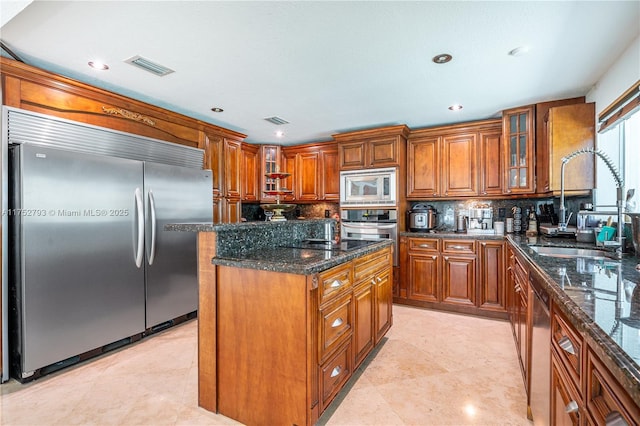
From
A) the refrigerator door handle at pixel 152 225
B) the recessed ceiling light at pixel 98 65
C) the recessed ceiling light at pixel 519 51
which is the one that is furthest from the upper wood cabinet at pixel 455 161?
the recessed ceiling light at pixel 98 65

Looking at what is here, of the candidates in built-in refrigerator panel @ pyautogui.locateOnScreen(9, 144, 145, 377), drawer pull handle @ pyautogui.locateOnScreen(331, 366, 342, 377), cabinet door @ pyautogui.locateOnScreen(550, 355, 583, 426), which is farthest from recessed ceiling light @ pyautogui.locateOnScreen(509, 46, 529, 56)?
built-in refrigerator panel @ pyautogui.locateOnScreen(9, 144, 145, 377)

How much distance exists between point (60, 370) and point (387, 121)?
13.1 feet

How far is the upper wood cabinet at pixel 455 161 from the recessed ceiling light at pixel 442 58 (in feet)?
5.60

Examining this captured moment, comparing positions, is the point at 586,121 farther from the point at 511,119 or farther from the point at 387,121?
the point at 387,121

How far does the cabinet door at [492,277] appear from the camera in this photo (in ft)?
11.2

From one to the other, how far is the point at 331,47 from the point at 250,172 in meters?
3.08

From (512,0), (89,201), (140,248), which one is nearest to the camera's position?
(512,0)

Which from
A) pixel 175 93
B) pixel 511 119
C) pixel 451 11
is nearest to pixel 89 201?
pixel 175 93

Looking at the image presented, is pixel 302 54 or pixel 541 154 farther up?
pixel 302 54

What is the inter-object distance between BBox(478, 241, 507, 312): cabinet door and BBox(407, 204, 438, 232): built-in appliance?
67 cm

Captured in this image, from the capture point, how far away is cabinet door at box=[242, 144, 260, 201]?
4.74m

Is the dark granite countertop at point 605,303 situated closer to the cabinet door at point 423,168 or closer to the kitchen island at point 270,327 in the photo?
the kitchen island at point 270,327

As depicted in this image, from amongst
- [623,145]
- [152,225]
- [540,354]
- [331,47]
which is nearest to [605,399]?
[540,354]

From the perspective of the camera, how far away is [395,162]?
3961 millimetres
